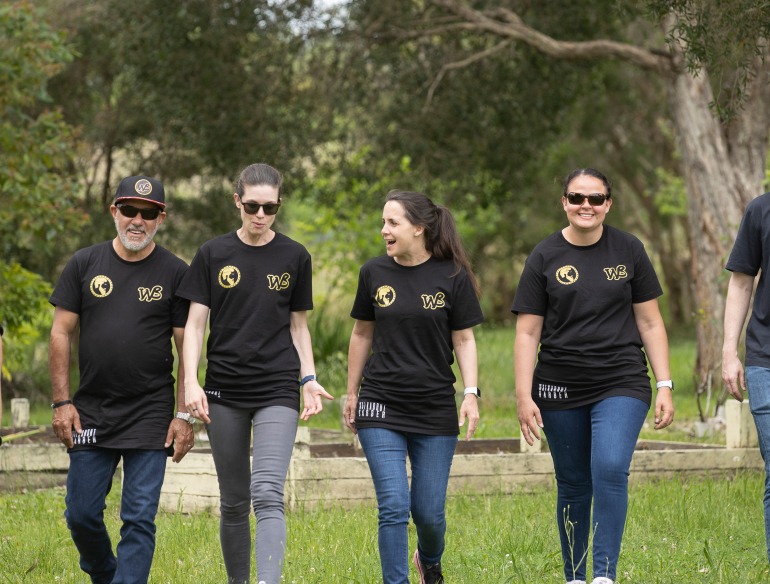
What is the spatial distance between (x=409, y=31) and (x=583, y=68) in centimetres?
321

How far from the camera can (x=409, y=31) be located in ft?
43.1

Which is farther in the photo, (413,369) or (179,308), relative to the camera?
(179,308)

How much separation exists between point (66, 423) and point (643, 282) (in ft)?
9.71

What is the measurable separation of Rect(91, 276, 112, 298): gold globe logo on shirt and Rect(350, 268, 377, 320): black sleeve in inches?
48.4

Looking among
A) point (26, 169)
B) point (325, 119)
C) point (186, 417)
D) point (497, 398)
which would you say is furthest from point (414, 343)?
point (325, 119)

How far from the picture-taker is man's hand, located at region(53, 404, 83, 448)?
4.34 meters

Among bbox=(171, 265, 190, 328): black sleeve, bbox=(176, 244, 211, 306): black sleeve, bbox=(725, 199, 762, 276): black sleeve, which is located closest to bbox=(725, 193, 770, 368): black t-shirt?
bbox=(725, 199, 762, 276): black sleeve

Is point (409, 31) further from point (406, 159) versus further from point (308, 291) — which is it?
point (308, 291)

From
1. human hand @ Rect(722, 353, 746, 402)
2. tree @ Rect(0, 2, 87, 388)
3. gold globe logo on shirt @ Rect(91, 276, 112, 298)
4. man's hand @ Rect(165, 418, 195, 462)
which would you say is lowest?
man's hand @ Rect(165, 418, 195, 462)

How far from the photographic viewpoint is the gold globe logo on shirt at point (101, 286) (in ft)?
14.6

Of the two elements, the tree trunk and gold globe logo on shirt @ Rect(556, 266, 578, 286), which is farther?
the tree trunk

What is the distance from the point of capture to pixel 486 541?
18.5 ft

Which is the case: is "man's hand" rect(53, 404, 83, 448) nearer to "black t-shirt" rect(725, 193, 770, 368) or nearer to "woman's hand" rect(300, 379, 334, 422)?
"woman's hand" rect(300, 379, 334, 422)

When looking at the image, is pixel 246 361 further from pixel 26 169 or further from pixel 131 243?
pixel 26 169
